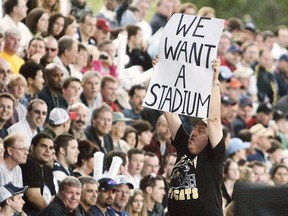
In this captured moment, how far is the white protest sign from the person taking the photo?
10.6 meters

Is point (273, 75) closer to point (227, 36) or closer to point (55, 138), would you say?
point (227, 36)

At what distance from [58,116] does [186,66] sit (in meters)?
3.50

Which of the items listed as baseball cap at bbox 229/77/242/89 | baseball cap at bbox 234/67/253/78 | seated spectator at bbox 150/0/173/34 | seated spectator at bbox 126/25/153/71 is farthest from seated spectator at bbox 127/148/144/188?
baseball cap at bbox 234/67/253/78

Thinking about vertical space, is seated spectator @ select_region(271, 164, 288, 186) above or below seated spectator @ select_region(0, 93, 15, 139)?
below

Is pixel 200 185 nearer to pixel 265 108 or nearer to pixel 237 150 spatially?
pixel 237 150

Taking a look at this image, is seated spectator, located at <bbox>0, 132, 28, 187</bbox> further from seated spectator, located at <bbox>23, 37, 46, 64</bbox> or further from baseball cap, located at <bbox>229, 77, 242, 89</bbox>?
baseball cap, located at <bbox>229, 77, 242, 89</bbox>

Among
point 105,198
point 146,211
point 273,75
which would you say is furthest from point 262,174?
point 273,75

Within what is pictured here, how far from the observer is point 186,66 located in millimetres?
10820

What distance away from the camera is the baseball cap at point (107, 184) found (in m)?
13.4

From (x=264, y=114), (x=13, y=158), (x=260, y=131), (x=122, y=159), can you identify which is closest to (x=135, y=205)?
(x=122, y=159)

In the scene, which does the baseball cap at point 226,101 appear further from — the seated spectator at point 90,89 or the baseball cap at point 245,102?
the seated spectator at point 90,89

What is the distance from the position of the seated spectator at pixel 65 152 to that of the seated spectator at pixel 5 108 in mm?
635

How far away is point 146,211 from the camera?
14328mm

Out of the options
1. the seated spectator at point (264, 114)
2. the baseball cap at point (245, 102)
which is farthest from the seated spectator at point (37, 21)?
the seated spectator at point (264, 114)
